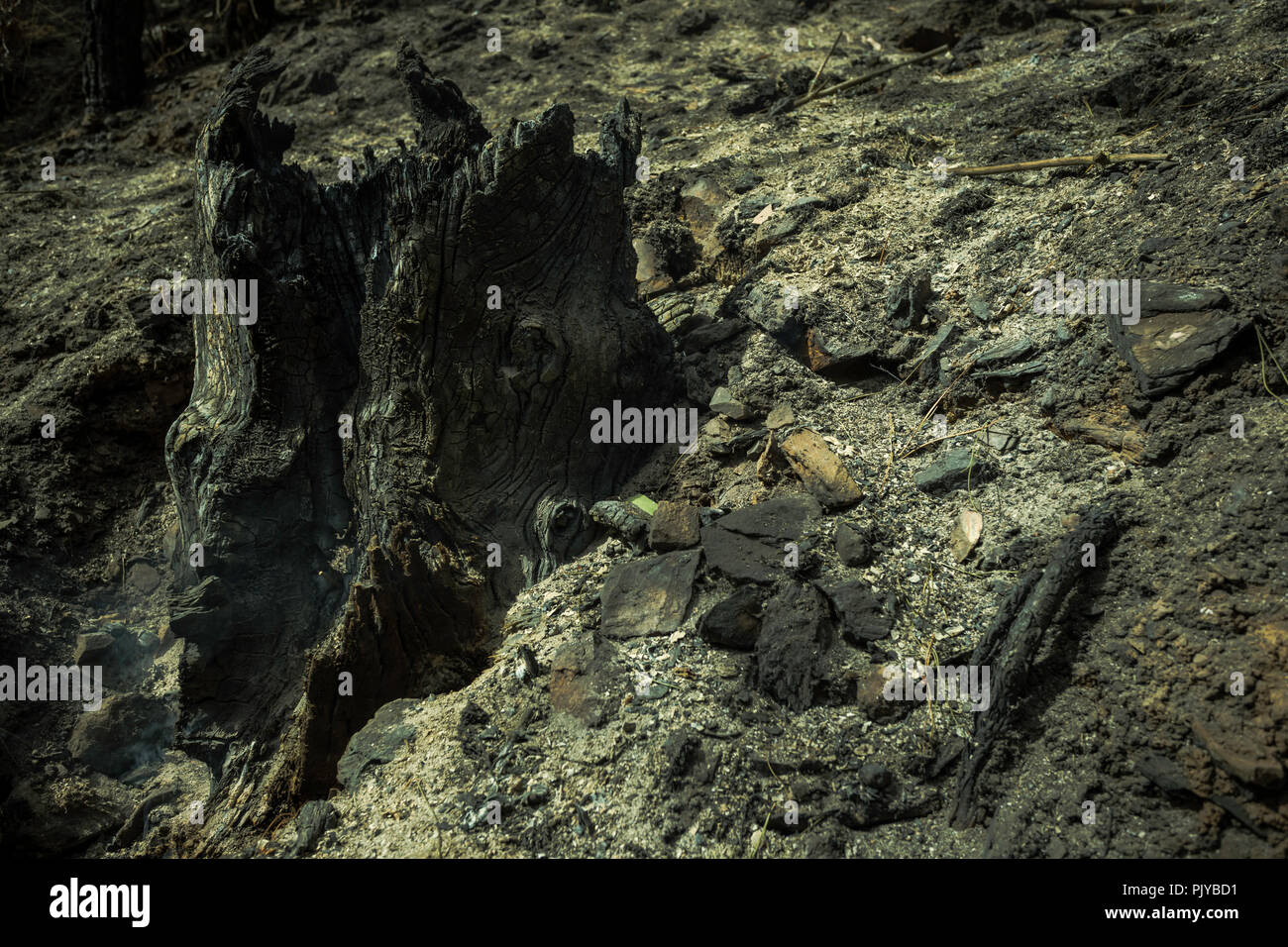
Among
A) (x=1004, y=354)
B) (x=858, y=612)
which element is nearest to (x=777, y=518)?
(x=858, y=612)

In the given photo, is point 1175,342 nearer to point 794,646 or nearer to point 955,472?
point 955,472

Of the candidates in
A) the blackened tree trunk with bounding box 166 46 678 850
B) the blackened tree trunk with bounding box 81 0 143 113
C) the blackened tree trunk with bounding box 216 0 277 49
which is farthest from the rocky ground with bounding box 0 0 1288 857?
the blackened tree trunk with bounding box 216 0 277 49

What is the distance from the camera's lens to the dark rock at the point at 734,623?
281 centimetres

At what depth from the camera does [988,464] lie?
312 cm

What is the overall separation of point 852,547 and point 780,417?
2.58 feet

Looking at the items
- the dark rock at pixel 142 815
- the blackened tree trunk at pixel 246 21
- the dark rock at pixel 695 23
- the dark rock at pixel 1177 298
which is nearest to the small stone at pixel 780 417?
the dark rock at pixel 1177 298

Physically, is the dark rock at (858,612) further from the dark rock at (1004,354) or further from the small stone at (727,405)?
the dark rock at (1004,354)

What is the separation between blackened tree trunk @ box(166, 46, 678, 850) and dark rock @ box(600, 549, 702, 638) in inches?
15.1

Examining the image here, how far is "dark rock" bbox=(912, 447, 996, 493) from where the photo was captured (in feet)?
10.2

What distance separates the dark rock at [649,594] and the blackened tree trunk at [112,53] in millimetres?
7582

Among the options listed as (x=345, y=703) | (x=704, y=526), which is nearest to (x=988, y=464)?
(x=704, y=526)

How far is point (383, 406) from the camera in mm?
3461

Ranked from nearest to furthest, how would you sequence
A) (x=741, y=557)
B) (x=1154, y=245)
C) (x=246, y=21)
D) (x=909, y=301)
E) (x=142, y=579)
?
1. (x=741, y=557)
2. (x=1154, y=245)
3. (x=909, y=301)
4. (x=142, y=579)
5. (x=246, y=21)
